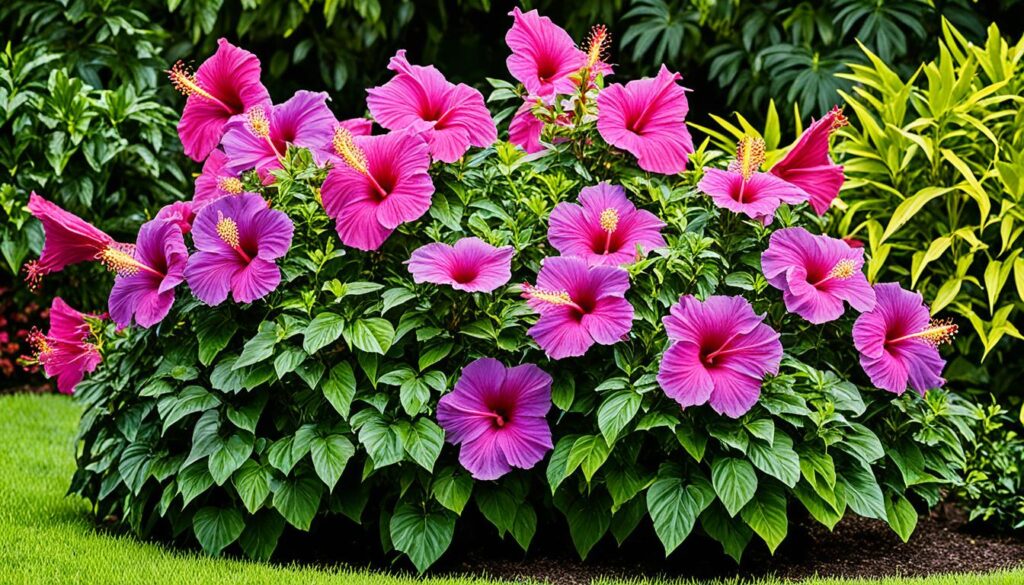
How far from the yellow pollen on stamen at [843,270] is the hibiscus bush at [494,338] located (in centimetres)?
1

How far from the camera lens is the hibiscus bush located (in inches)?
120

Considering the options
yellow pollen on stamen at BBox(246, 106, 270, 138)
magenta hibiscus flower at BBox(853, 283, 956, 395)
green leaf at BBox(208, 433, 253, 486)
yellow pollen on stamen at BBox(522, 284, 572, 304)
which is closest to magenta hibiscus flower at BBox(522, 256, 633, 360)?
yellow pollen on stamen at BBox(522, 284, 572, 304)

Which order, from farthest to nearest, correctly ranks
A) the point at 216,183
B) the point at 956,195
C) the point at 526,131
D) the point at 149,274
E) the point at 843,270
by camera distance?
the point at 956,195
the point at 526,131
the point at 216,183
the point at 149,274
the point at 843,270

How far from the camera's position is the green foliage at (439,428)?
9.96ft

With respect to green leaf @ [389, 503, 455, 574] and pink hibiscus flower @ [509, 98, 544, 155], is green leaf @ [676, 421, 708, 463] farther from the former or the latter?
pink hibiscus flower @ [509, 98, 544, 155]

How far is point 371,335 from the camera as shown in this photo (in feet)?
10.1

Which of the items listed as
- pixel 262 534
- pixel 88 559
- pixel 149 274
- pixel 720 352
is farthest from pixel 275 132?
pixel 720 352

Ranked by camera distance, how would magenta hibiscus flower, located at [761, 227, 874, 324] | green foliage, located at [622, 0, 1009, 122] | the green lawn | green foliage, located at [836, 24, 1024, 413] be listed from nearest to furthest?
the green lawn < magenta hibiscus flower, located at [761, 227, 874, 324] < green foliage, located at [836, 24, 1024, 413] < green foliage, located at [622, 0, 1009, 122]

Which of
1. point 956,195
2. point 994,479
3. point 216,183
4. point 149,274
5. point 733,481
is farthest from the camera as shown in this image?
point 956,195

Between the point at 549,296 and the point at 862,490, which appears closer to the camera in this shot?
the point at 549,296

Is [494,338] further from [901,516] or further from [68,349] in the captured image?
[68,349]

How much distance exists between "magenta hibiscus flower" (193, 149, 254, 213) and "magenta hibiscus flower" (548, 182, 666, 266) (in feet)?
2.81

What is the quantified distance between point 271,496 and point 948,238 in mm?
2331

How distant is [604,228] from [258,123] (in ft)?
3.17
